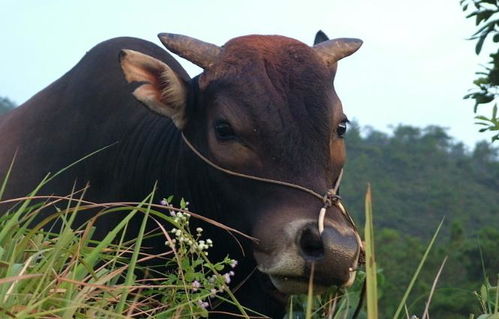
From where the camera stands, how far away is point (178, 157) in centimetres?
474

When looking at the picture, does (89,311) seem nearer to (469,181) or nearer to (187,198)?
(187,198)

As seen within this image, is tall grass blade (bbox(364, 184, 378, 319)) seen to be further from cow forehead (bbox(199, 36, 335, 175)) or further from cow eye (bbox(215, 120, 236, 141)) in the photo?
cow eye (bbox(215, 120, 236, 141))

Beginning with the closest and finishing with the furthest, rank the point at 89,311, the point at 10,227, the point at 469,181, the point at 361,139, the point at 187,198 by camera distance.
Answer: the point at 89,311 → the point at 10,227 → the point at 187,198 → the point at 469,181 → the point at 361,139

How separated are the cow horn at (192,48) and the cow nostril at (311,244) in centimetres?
126

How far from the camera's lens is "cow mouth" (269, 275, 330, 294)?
3571mm

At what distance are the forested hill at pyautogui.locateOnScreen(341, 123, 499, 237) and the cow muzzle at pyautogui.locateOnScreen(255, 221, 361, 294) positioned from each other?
37026 mm

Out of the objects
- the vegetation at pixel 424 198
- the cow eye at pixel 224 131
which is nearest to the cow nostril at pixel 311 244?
the cow eye at pixel 224 131

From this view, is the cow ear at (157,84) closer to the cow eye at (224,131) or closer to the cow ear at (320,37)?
the cow eye at (224,131)

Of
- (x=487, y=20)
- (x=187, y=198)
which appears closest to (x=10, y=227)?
(x=187, y=198)

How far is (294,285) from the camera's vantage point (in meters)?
3.61

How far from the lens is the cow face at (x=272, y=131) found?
3549 millimetres

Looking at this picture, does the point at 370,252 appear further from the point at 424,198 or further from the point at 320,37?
the point at 424,198

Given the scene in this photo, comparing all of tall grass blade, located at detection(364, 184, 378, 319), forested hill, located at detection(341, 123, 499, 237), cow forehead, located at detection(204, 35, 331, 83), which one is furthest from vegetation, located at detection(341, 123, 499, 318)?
tall grass blade, located at detection(364, 184, 378, 319)

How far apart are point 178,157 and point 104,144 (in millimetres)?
611
